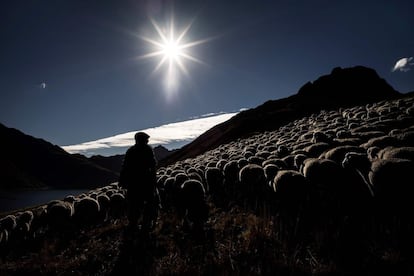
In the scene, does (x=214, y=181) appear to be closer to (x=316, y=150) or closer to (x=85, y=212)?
(x=316, y=150)

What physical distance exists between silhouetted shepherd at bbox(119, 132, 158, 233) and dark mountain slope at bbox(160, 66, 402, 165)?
74307 mm

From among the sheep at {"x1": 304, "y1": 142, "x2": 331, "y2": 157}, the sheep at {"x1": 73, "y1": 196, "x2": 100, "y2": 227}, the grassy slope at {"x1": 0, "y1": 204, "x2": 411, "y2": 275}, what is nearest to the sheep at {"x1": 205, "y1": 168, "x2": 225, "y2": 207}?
the grassy slope at {"x1": 0, "y1": 204, "x2": 411, "y2": 275}

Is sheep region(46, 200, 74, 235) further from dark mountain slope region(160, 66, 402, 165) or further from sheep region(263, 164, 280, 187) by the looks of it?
dark mountain slope region(160, 66, 402, 165)

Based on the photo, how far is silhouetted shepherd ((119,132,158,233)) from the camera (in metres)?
7.86

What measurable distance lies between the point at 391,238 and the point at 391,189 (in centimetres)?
120

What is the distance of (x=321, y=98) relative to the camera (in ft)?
353

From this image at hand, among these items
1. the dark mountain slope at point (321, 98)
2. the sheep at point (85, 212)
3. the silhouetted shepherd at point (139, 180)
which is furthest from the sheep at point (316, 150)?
the dark mountain slope at point (321, 98)

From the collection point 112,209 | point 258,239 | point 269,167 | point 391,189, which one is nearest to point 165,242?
point 258,239

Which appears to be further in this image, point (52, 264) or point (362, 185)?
point (52, 264)

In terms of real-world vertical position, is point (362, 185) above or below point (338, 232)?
above

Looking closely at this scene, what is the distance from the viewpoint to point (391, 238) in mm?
4816

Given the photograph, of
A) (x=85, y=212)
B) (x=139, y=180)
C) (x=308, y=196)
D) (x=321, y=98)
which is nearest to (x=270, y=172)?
(x=308, y=196)

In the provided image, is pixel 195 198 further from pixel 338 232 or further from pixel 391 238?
pixel 391 238

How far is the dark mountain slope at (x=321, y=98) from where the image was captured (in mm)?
88125
